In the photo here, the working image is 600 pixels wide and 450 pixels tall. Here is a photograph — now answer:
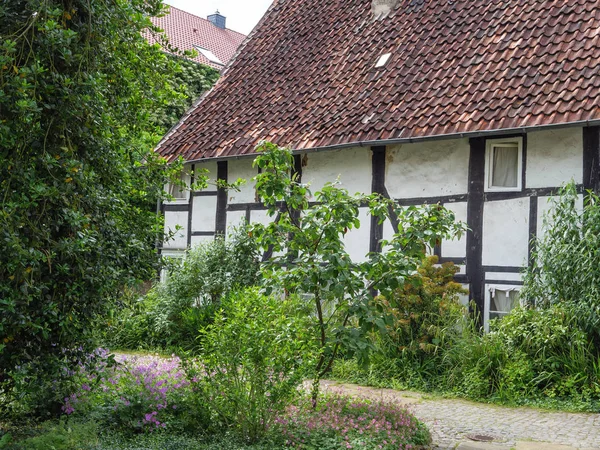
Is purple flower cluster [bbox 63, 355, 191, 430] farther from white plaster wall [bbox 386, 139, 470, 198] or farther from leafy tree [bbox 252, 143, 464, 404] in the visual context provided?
white plaster wall [bbox 386, 139, 470, 198]

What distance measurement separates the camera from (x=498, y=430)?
6730mm

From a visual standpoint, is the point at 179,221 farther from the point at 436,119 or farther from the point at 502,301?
the point at 502,301

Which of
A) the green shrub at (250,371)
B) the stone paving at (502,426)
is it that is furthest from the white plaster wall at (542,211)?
the green shrub at (250,371)

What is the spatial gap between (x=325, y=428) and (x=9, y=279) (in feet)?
8.64

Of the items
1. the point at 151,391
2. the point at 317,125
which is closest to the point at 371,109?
the point at 317,125

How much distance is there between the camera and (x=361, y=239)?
11.5 meters

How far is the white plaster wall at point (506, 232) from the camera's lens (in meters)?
9.73

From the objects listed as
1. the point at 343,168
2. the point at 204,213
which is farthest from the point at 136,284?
the point at 204,213

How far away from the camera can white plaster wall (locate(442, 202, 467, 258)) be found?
10.3 meters

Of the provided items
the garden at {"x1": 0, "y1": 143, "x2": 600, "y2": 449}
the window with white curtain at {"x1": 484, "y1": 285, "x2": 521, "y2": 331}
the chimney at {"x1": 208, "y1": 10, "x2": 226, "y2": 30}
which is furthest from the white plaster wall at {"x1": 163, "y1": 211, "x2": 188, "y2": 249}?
the chimney at {"x1": 208, "y1": 10, "x2": 226, "y2": 30}

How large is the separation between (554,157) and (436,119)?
1.68 meters

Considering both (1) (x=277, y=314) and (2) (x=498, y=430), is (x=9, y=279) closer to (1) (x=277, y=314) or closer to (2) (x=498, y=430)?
(1) (x=277, y=314)

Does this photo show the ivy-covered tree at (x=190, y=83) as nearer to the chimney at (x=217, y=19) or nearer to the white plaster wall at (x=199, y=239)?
the white plaster wall at (x=199, y=239)

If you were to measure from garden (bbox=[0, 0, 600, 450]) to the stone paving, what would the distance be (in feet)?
0.99
